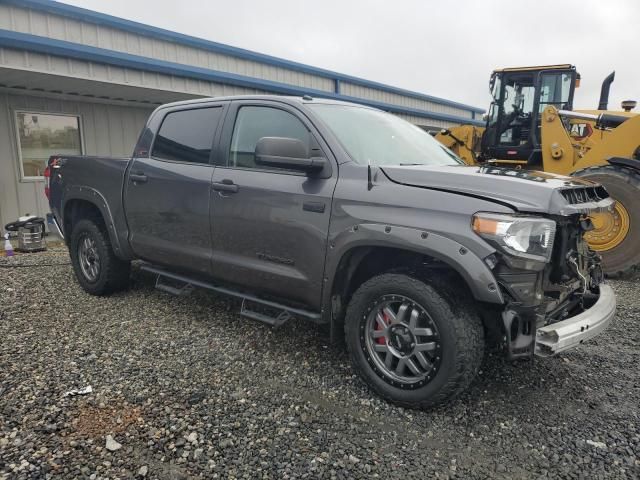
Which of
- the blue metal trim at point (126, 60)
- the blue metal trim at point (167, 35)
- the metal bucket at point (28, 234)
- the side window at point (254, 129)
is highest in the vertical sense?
the blue metal trim at point (167, 35)

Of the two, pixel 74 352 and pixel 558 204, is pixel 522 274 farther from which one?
pixel 74 352

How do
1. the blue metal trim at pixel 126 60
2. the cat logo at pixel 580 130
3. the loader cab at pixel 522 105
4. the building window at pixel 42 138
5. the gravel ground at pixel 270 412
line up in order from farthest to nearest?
the loader cab at pixel 522 105, the building window at pixel 42 138, the cat logo at pixel 580 130, the blue metal trim at pixel 126 60, the gravel ground at pixel 270 412

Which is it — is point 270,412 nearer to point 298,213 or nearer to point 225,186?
point 298,213

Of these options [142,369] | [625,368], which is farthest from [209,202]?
[625,368]

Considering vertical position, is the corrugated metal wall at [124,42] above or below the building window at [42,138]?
above

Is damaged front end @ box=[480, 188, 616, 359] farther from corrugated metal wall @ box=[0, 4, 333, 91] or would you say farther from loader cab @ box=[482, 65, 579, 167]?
corrugated metal wall @ box=[0, 4, 333, 91]

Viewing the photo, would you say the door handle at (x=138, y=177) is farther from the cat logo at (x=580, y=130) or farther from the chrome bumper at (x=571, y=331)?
the cat logo at (x=580, y=130)

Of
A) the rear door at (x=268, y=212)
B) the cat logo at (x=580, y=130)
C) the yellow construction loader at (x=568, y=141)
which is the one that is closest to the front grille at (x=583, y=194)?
the rear door at (x=268, y=212)

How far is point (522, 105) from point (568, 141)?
2348 millimetres

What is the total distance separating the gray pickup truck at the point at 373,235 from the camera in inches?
101

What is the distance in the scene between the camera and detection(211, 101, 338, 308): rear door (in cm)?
316

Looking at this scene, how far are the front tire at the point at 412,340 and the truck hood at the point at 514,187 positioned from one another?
599 mm

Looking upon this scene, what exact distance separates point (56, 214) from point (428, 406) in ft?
15.2

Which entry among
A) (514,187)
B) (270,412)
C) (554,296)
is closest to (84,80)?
(270,412)
